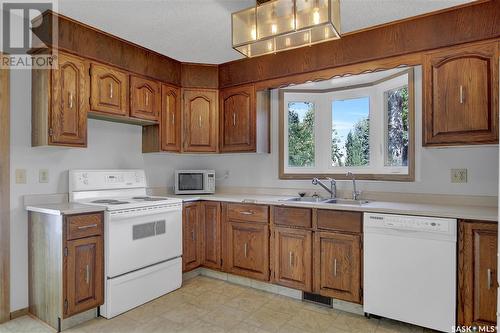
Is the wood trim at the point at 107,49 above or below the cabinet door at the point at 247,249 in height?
above

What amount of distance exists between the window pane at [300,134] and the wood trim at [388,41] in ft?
1.77

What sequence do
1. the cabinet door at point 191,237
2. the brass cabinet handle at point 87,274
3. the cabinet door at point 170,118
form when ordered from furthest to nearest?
the cabinet door at point 170,118 < the cabinet door at point 191,237 < the brass cabinet handle at point 87,274

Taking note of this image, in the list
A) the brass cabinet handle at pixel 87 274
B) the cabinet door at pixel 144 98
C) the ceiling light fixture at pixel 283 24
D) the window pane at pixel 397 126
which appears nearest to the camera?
the ceiling light fixture at pixel 283 24

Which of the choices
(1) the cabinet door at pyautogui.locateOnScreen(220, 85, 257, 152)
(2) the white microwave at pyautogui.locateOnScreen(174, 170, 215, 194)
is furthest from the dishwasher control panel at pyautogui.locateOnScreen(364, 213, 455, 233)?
(2) the white microwave at pyautogui.locateOnScreen(174, 170, 215, 194)

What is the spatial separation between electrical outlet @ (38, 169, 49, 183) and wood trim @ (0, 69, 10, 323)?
0.70 feet

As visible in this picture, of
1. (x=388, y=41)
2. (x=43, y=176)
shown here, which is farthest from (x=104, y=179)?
(x=388, y=41)

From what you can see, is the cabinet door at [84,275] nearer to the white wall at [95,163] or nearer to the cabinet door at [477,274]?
the white wall at [95,163]

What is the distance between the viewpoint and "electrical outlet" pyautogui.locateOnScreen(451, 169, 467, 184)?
7.84 ft

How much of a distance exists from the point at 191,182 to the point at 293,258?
150 centimetres

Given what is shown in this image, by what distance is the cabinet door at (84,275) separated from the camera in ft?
6.98

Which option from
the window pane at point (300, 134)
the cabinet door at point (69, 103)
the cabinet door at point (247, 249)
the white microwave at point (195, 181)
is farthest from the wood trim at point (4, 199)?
the window pane at point (300, 134)

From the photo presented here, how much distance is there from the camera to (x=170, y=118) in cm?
Answer: 327

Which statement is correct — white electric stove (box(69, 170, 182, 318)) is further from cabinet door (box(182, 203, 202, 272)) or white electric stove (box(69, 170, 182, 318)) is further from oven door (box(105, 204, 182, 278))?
cabinet door (box(182, 203, 202, 272))

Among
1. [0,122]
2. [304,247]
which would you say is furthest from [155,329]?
[0,122]
